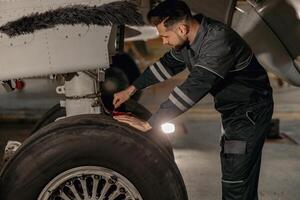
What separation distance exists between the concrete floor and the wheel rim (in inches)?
62.1

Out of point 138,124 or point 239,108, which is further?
point 239,108

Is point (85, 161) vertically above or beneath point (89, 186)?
above

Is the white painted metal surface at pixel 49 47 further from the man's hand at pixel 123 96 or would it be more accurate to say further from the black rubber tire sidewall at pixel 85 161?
the man's hand at pixel 123 96

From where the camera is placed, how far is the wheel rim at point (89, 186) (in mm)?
2627

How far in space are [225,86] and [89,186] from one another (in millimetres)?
1056

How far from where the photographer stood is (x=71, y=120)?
107 inches

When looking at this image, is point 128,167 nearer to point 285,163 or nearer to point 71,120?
point 71,120

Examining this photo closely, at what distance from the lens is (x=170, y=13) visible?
2.83 metres

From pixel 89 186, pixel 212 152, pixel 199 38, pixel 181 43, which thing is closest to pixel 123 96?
pixel 181 43

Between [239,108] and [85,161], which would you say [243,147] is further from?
[85,161]

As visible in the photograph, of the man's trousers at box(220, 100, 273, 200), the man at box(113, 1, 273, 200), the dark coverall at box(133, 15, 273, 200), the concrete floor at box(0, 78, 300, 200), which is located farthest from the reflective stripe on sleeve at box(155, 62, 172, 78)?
the concrete floor at box(0, 78, 300, 200)

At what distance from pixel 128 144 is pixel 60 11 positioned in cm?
79

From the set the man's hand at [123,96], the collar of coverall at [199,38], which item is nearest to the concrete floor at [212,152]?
the man's hand at [123,96]

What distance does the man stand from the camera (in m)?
2.73
